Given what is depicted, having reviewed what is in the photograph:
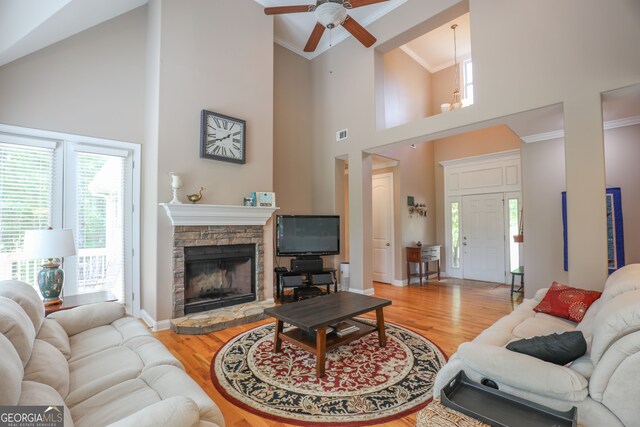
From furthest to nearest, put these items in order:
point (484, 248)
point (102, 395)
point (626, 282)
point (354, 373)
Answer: point (484, 248) → point (354, 373) → point (626, 282) → point (102, 395)

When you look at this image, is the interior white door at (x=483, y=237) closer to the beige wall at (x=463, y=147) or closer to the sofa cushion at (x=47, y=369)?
the beige wall at (x=463, y=147)

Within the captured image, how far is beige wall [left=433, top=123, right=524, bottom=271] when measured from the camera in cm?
622

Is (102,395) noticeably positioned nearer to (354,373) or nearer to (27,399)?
(27,399)

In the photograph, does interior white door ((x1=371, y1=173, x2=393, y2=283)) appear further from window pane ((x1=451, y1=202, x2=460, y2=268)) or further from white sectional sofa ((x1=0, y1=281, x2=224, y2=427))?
white sectional sofa ((x1=0, y1=281, x2=224, y2=427))

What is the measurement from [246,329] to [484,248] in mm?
5389

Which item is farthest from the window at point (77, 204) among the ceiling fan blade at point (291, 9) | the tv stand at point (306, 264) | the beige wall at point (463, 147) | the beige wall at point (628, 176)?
the beige wall at point (628, 176)

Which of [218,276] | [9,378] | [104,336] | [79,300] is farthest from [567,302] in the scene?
[79,300]

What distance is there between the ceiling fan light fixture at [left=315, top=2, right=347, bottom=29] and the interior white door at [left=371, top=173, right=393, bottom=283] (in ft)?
12.1

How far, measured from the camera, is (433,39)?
6121mm

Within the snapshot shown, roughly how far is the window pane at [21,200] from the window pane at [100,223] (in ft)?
1.02

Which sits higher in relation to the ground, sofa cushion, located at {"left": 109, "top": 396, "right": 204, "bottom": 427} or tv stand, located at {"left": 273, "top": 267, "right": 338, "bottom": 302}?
sofa cushion, located at {"left": 109, "top": 396, "right": 204, "bottom": 427}

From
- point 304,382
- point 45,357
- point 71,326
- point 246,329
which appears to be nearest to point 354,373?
point 304,382

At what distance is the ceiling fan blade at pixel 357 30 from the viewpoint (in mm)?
3965

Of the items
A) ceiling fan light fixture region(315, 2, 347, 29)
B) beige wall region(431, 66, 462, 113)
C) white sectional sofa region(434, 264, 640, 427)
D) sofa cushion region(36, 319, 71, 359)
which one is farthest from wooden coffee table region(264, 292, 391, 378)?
beige wall region(431, 66, 462, 113)
